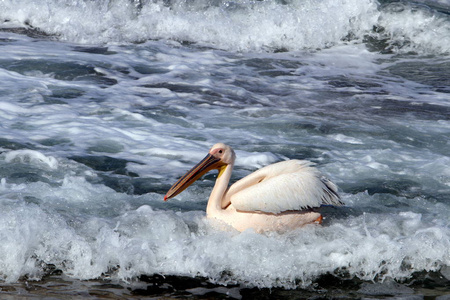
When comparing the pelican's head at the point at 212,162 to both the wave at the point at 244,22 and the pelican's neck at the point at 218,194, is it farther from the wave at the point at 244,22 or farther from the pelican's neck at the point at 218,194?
the wave at the point at 244,22

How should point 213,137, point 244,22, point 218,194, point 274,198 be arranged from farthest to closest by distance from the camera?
point 244,22 < point 213,137 < point 218,194 < point 274,198

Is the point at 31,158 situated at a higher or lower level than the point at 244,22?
lower

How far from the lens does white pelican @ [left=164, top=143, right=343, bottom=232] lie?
4.02 m

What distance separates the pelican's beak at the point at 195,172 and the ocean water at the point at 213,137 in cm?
18

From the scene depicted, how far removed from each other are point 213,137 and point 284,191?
7.23 ft

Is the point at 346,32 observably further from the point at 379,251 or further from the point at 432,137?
the point at 379,251

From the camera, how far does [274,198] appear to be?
4.01 m

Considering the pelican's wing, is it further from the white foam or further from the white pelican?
the white foam

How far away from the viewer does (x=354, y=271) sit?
11.9ft

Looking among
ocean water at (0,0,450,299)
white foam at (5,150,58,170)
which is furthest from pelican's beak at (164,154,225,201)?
white foam at (5,150,58,170)

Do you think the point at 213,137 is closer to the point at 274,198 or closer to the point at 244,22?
the point at 274,198

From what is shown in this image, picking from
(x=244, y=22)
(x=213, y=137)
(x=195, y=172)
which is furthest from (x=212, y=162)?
(x=244, y=22)

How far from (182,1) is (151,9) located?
69 cm

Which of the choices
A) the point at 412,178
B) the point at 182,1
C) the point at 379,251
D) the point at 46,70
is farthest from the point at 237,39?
the point at 379,251
